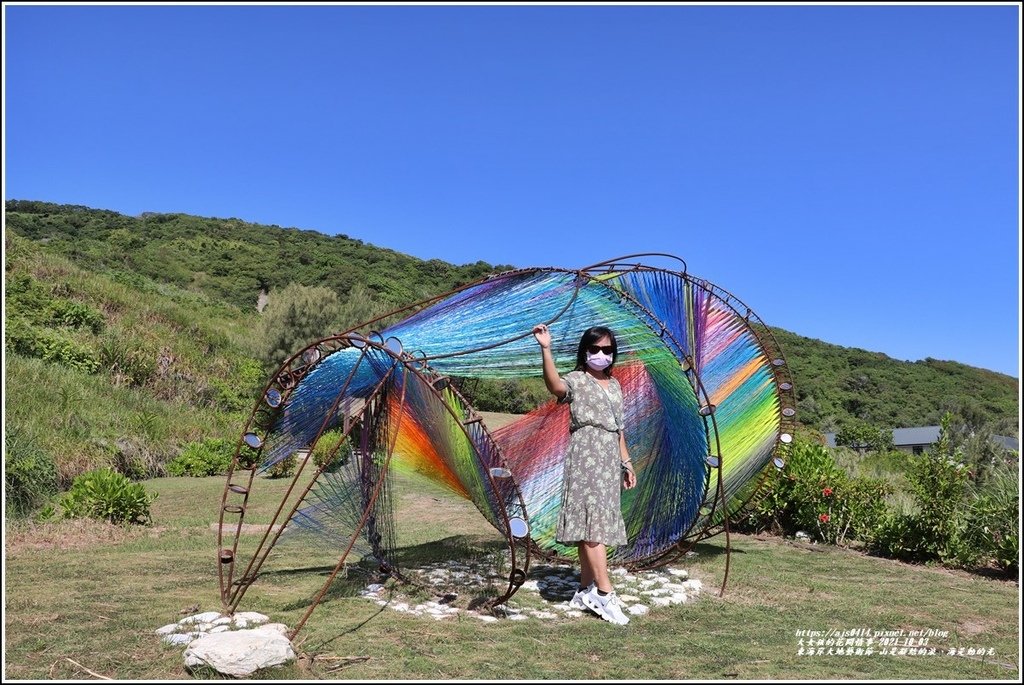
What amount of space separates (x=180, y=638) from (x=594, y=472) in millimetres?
2414

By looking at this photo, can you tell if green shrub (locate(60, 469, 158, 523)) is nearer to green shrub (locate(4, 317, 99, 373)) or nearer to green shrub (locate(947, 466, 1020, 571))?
green shrub (locate(947, 466, 1020, 571))

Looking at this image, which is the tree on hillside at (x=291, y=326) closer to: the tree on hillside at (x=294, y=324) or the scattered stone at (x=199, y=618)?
the tree on hillside at (x=294, y=324)

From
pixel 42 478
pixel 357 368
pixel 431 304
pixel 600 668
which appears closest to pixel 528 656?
pixel 600 668

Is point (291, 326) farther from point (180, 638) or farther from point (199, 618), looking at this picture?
point (180, 638)

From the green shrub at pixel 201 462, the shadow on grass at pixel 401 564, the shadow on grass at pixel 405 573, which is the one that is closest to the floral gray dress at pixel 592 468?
the shadow on grass at pixel 405 573

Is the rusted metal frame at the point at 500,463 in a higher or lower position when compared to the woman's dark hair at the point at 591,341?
lower

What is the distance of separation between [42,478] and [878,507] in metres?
8.74

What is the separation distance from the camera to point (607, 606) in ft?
15.3

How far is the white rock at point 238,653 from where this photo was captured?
11.0 feet

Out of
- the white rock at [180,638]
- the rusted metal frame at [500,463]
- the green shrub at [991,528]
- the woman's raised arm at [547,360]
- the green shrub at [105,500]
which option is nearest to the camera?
the white rock at [180,638]

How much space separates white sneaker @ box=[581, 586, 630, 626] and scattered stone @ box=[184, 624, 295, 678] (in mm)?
1869

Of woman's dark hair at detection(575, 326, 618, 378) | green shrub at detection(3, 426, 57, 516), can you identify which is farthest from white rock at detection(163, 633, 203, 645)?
green shrub at detection(3, 426, 57, 516)

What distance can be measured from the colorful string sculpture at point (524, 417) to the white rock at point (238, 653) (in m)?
0.71

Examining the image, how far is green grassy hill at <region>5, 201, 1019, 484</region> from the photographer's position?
12305 mm
